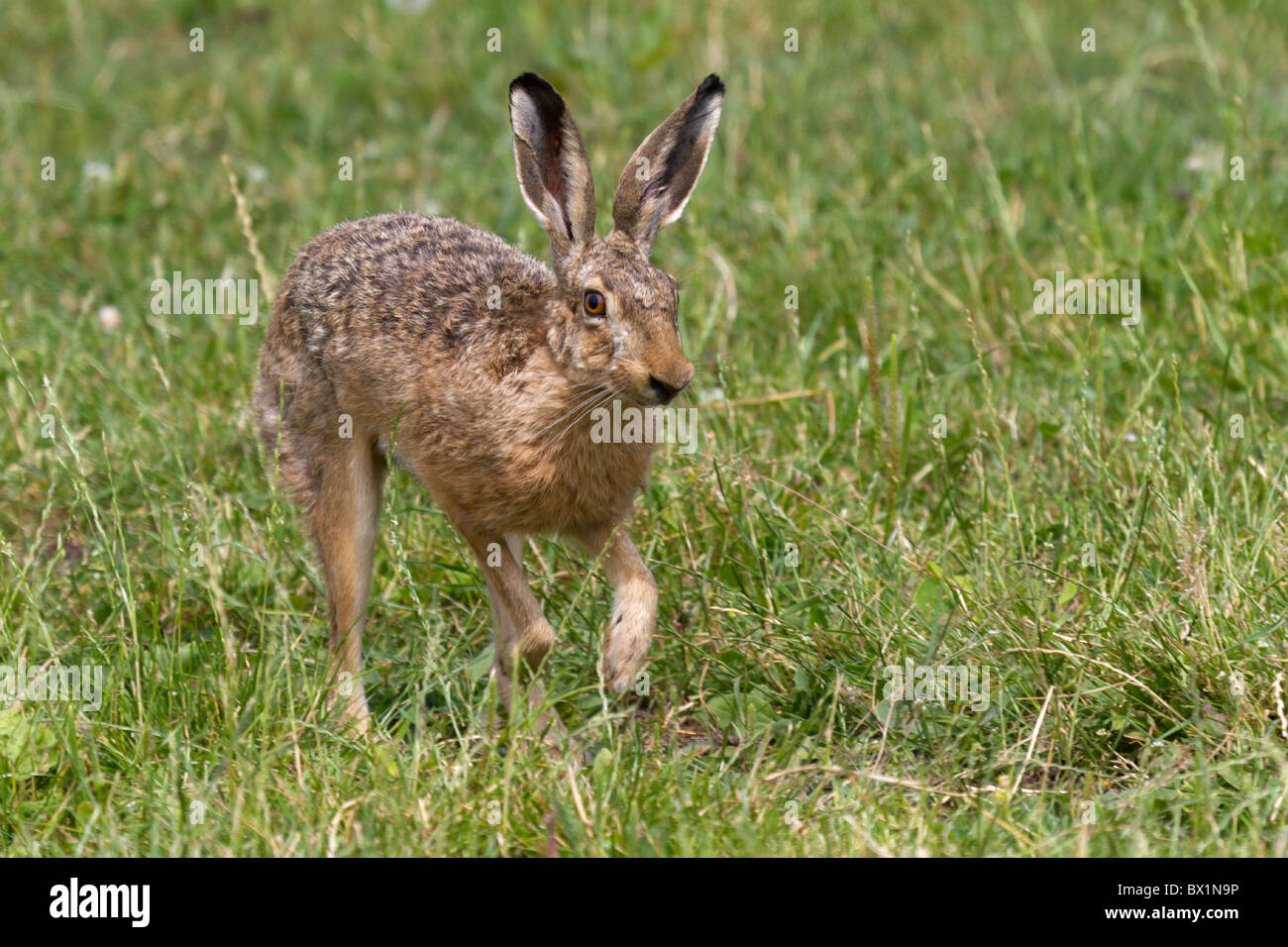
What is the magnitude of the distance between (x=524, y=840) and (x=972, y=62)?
20.1ft

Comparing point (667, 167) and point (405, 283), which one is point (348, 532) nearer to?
point (405, 283)

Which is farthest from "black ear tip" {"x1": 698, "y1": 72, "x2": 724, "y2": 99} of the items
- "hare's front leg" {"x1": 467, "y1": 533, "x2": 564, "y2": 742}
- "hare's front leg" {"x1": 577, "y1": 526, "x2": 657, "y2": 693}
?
"hare's front leg" {"x1": 467, "y1": 533, "x2": 564, "y2": 742}

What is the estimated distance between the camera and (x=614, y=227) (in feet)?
14.6

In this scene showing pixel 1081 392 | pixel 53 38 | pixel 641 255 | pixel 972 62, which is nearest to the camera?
pixel 641 255

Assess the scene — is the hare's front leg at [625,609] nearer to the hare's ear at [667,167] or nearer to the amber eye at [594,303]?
the amber eye at [594,303]

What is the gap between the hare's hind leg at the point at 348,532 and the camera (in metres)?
4.55

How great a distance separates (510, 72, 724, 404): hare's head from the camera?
4.15m

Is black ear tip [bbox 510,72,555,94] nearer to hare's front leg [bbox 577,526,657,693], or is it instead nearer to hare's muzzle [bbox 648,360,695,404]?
hare's muzzle [bbox 648,360,695,404]

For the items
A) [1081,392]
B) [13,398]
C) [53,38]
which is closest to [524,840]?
[1081,392]

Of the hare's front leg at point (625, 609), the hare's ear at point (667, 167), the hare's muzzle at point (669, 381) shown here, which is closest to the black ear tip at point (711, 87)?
the hare's ear at point (667, 167)

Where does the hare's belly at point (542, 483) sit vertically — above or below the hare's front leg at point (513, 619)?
above

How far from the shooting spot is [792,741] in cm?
411

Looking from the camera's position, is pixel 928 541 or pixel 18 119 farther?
pixel 18 119

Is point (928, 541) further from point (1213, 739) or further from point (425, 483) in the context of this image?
point (425, 483)
